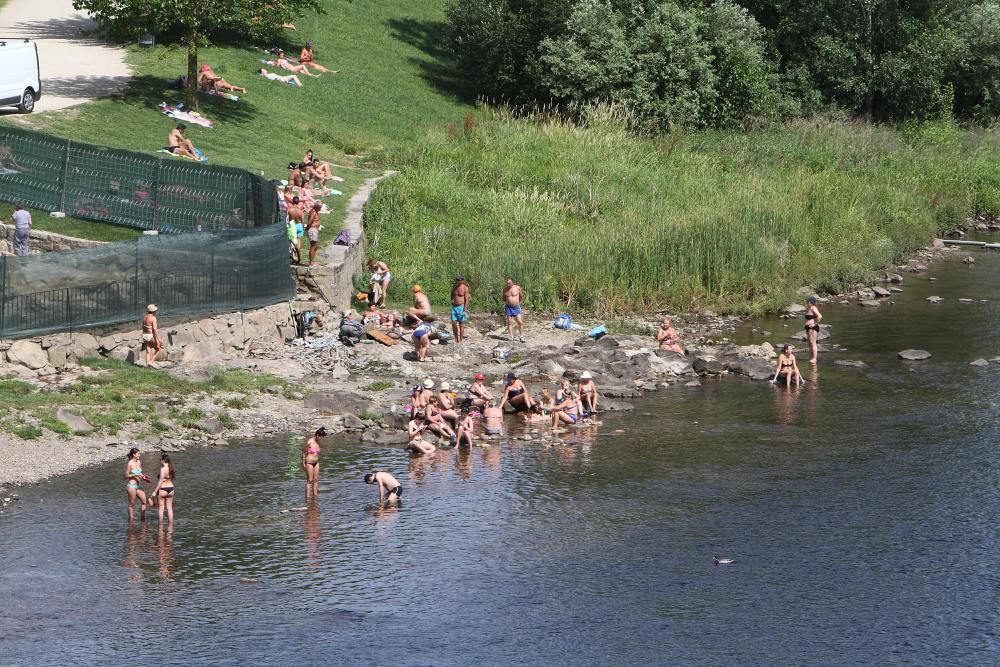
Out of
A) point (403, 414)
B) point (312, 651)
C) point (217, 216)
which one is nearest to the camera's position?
point (312, 651)

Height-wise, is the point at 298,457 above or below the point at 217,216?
below

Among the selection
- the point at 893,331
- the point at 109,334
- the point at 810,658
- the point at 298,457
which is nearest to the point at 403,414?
the point at 298,457

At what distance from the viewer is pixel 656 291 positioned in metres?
39.8

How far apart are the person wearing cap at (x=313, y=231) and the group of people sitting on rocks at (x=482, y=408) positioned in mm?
6608

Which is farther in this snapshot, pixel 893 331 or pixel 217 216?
pixel 893 331

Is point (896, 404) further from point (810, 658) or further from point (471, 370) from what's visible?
point (810, 658)

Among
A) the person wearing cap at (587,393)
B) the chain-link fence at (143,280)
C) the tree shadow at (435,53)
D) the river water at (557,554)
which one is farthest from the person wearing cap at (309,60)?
the river water at (557,554)

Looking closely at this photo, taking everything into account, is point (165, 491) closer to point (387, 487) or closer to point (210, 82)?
point (387, 487)

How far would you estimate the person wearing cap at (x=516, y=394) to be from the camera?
29.3m

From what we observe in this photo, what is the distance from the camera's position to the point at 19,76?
4325 cm

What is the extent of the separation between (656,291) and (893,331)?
6.83 metres

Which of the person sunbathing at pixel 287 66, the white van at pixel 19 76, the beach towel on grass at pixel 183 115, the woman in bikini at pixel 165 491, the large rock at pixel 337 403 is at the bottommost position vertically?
the large rock at pixel 337 403

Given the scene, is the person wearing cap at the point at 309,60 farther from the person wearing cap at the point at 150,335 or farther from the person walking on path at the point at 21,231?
the person wearing cap at the point at 150,335

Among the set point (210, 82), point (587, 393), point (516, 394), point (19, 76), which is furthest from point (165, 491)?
point (210, 82)
